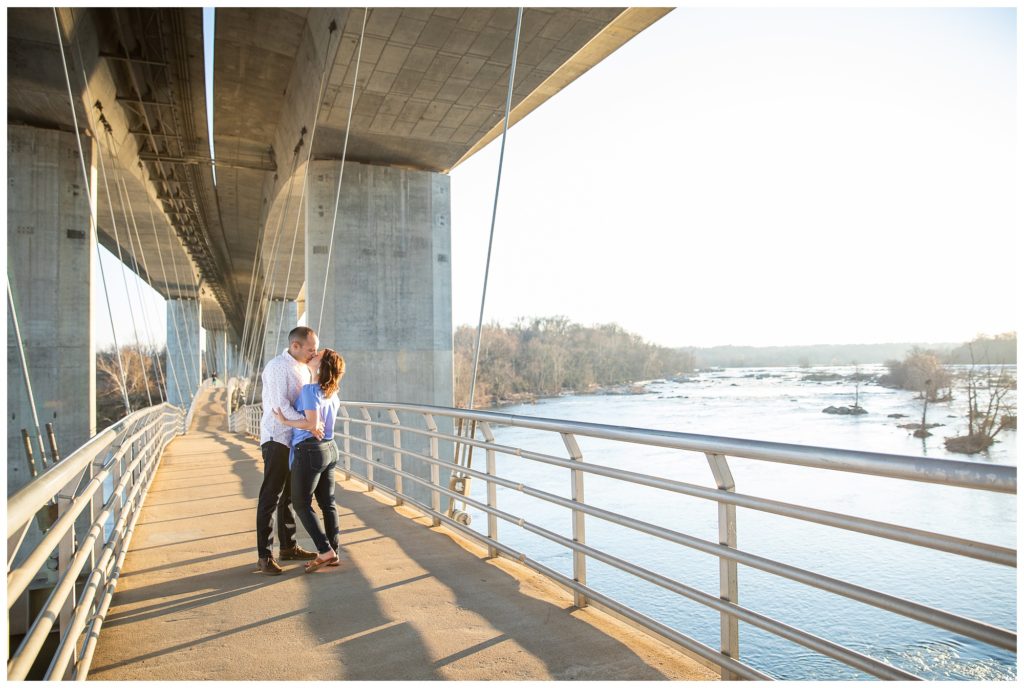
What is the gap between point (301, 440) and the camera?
446 cm

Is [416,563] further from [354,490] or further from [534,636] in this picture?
[354,490]

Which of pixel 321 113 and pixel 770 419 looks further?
pixel 770 419

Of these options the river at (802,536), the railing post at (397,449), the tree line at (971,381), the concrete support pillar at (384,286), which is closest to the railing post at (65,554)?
the railing post at (397,449)

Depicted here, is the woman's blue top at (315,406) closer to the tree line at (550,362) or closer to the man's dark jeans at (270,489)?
the man's dark jeans at (270,489)

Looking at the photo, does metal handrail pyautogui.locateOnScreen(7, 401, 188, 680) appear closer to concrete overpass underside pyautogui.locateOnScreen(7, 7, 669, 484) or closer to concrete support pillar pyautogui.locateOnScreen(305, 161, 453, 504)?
concrete overpass underside pyautogui.locateOnScreen(7, 7, 669, 484)

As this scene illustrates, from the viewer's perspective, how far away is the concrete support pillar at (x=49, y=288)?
14234mm

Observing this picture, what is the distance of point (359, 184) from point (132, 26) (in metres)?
5.78

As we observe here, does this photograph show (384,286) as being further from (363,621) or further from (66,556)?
(66,556)

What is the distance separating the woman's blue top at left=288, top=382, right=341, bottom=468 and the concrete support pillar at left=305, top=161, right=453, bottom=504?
35.7ft

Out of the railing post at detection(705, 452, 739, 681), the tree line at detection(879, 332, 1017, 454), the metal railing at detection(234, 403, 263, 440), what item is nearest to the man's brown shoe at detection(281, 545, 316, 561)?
the railing post at detection(705, 452, 739, 681)

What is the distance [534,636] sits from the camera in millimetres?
3311

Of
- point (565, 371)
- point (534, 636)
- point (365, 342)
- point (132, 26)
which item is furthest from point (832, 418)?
point (534, 636)

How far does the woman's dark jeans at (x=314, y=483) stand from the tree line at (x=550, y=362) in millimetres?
23113

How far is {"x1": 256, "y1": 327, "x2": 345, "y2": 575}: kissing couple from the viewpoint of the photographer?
14.4ft
